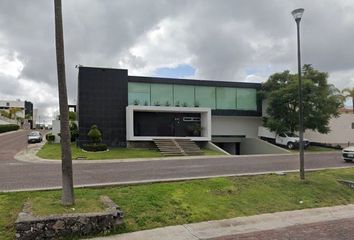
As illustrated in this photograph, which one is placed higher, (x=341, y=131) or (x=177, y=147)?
(x=341, y=131)

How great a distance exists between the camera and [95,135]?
30.9 metres

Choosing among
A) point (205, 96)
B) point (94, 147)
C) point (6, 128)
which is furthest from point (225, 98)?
point (6, 128)

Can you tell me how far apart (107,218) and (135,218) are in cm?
111

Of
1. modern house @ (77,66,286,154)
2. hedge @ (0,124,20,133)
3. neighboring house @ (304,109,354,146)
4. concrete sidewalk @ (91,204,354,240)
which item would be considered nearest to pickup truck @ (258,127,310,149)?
modern house @ (77,66,286,154)

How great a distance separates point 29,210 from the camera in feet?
27.7

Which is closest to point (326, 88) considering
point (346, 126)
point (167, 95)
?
point (346, 126)

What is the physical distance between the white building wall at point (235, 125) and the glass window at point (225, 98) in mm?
1461

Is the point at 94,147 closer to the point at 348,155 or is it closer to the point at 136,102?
the point at 136,102

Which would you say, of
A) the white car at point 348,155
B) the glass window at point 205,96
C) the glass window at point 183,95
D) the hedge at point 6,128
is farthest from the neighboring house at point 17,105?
the white car at point 348,155

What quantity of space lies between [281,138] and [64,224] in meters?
31.4

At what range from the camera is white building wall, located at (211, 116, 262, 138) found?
3984 cm

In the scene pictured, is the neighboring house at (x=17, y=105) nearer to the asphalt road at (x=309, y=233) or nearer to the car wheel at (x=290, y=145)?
the car wheel at (x=290, y=145)

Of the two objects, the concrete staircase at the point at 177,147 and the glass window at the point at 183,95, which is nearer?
the concrete staircase at the point at 177,147

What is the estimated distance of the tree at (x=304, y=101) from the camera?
35.0 meters
